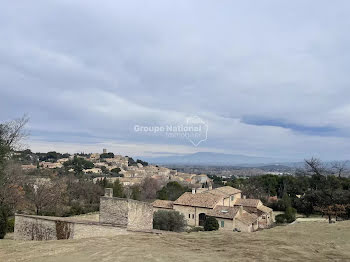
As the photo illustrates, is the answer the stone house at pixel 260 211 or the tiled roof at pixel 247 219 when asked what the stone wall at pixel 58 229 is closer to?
the tiled roof at pixel 247 219

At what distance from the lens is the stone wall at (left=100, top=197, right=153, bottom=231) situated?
14523mm

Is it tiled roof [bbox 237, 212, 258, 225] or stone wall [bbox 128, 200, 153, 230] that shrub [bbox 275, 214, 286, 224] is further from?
stone wall [bbox 128, 200, 153, 230]

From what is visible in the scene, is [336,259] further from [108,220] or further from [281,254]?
[108,220]

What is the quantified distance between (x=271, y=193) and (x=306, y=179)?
753 cm

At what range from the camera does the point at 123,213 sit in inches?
573

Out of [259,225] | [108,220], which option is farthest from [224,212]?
[108,220]

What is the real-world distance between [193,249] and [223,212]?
22539 mm

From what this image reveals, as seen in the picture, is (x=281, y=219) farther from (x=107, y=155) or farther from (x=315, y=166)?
(x=107, y=155)

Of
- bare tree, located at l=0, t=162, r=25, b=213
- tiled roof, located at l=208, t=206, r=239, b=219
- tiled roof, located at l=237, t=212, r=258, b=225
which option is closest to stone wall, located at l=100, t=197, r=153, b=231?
bare tree, located at l=0, t=162, r=25, b=213

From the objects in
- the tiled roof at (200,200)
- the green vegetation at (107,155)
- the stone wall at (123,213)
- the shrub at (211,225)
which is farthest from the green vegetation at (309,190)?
the green vegetation at (107,155)

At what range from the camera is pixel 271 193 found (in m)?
58.5

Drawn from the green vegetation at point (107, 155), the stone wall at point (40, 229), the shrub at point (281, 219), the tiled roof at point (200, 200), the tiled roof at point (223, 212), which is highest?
the green vegetation at point (107, 155)

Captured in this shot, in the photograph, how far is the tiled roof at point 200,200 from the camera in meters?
33.3

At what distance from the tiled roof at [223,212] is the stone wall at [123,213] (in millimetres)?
15978
